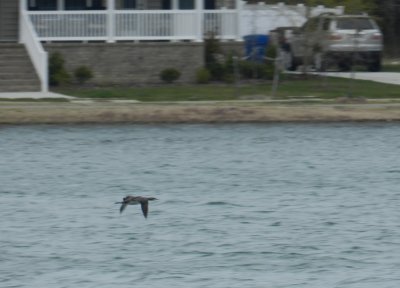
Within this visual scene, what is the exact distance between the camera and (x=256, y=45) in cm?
4388

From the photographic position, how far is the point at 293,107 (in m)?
34.3

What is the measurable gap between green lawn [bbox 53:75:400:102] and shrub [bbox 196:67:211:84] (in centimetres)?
26

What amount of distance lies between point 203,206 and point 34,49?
15.3 m

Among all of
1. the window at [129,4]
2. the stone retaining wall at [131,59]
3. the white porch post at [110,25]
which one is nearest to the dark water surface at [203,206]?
the stone retaining wall at [131,59]

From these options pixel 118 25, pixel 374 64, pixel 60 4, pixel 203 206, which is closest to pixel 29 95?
pixel 118 25

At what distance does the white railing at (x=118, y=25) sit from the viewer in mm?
39969

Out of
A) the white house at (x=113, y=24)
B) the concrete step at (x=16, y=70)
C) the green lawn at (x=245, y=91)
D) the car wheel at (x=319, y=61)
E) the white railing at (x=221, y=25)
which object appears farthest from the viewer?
the car wheel at (x=319, y=61)

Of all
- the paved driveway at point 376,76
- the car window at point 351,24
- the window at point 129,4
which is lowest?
the paved driveway at point 376,76

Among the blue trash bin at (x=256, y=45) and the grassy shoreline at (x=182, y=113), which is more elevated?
the blue trash bin at (x=256, y=45)

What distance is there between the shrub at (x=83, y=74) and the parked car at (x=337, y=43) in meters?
5.89

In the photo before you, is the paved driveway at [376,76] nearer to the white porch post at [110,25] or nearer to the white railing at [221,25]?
the white railing at [221,25]

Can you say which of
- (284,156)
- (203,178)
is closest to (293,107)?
(284,156)

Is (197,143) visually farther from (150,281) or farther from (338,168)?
(150,281)

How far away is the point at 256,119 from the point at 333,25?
968cm
